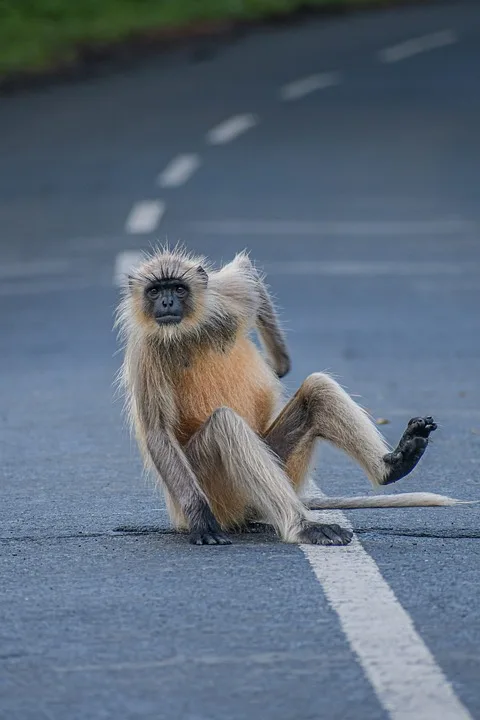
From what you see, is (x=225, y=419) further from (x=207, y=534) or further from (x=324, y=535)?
(x=324, y=535)

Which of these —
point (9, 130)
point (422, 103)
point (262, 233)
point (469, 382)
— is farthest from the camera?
point (422, 103)

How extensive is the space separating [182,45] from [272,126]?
703 centimetres

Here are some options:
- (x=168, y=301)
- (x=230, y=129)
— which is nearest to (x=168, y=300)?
(x=168, y=301)

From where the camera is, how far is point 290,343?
13.8 meters

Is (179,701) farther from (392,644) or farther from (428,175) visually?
(428,175)

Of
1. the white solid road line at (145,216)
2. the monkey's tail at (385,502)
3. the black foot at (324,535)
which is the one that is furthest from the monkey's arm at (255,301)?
the white solid road line at (145,216)

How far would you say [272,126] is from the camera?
2475cm

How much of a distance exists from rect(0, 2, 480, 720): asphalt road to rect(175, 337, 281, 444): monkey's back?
20.6 inches

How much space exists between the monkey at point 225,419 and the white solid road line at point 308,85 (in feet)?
62.1

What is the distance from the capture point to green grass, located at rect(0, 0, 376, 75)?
29703mm

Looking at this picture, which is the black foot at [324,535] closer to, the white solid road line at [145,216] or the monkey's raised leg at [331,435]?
the monkey's raised leg at [331,435]

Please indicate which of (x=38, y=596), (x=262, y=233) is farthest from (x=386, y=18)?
(x=38, y=596)

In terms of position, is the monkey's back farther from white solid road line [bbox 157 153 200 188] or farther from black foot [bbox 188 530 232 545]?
white solid road line [bbox 157 153 200 188]

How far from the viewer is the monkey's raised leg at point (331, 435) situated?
7.36 meters
